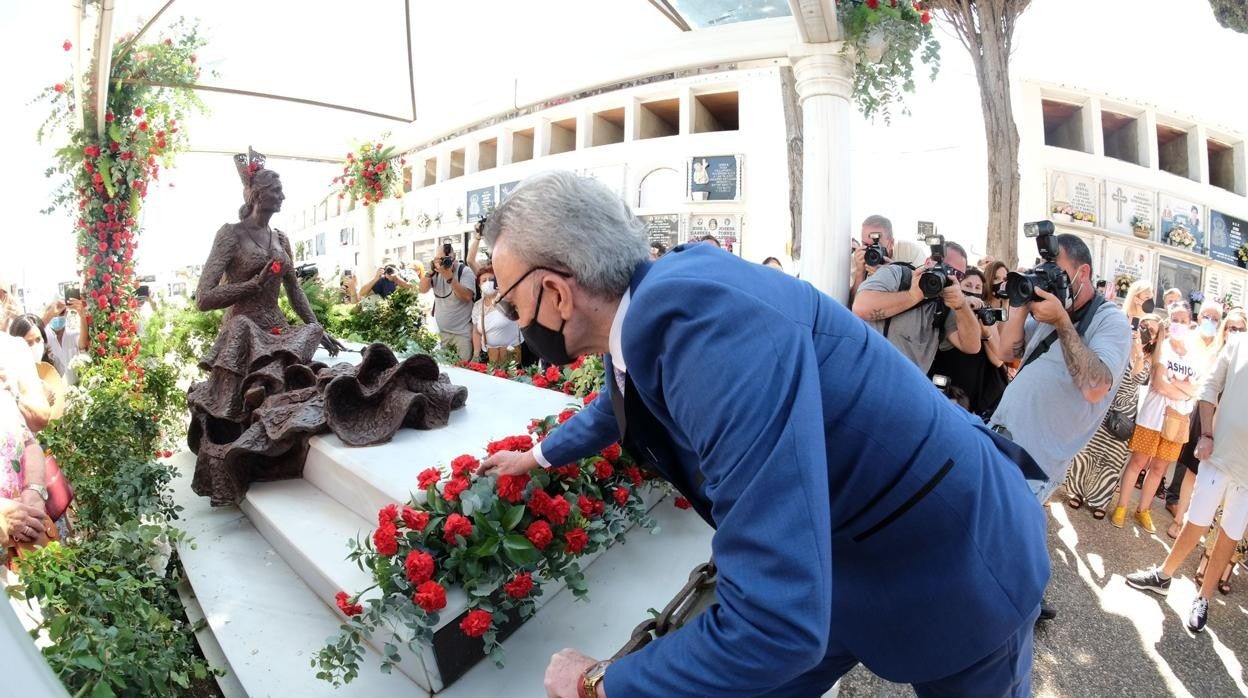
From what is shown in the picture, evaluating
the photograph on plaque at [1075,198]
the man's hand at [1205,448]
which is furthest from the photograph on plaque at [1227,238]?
the man's hand at [1205,448]

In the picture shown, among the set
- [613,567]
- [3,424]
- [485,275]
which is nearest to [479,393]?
[613,567]

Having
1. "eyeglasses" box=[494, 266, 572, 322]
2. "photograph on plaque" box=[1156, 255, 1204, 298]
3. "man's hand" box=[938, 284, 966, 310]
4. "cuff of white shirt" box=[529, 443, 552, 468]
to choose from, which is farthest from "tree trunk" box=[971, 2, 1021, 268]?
"eyeglasses" box=[494, 266, 572, 322]

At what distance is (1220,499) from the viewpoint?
296cm

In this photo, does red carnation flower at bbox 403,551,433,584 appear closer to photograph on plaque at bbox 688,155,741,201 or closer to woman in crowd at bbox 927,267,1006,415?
woman in crowd at bbox 927,267,1006,415

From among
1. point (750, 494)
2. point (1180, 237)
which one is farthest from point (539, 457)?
point (1180, 237)

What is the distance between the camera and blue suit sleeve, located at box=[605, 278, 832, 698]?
0.65 meters

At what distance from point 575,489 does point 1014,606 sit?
1200mm

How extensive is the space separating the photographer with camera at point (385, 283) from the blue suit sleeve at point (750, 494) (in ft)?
23.6

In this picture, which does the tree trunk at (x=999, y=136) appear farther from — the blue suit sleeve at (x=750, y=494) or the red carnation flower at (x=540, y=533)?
the blue suit sleeve at (x=750, y=494)

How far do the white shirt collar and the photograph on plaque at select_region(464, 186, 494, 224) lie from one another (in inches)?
289

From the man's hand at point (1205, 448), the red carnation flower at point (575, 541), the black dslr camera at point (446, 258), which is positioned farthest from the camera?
the black dslr camera at point (446, 258)

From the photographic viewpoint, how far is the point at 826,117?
4320mm

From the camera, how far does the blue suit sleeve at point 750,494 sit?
0.65 metres

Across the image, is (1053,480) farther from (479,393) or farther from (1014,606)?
(479,393)
